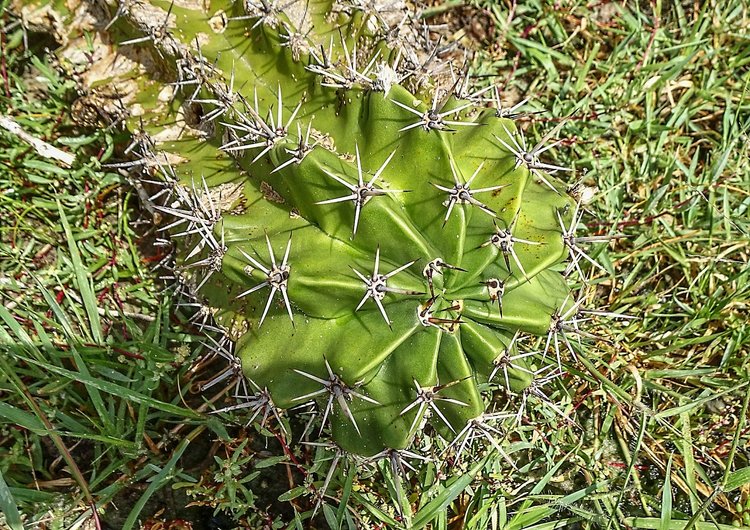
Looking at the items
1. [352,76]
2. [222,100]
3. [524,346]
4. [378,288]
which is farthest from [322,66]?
[524,346]

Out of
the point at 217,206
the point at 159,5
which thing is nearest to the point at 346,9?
the point at 159,5

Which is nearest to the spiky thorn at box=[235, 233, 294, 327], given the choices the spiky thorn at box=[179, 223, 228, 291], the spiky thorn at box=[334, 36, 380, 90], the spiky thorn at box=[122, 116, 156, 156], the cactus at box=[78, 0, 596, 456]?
the cactus at box=[78, 0, 596, 456]

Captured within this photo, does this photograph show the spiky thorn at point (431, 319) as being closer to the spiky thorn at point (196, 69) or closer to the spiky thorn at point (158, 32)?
the spiky thorn at point (196, 69)

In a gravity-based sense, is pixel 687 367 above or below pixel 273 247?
below

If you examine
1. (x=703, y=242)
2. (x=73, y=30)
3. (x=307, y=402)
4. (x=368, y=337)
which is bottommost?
(x=703, y=242)

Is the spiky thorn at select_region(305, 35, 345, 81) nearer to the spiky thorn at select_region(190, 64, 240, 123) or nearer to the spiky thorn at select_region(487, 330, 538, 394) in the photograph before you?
the spiky thorn at select_region(190, 64, 240, 123)

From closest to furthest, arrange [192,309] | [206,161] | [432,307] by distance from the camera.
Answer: [432,307] < [206,161] < [192,309]

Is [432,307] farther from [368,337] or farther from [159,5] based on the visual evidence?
[159,5]
